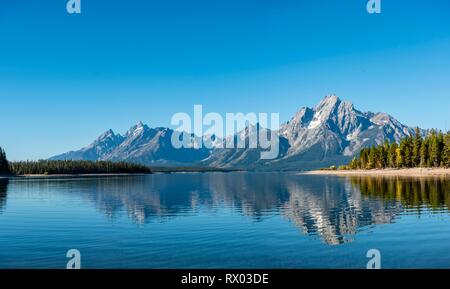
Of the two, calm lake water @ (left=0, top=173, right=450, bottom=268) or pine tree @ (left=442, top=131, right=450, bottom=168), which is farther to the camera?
pine tree @ (left=442, top=131, right=450, bottom=168)

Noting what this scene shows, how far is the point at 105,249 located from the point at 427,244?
93.6ft

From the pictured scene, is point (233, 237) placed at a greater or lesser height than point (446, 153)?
lesser

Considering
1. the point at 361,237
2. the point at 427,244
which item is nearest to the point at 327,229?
the point at 361,237

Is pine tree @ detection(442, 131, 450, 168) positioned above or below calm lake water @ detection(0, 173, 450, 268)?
above

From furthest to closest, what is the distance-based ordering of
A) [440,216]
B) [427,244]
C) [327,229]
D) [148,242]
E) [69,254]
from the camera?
[440,216]
[327,229]
[148,242]
[427,244]
[69,254]

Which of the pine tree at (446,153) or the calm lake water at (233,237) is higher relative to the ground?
the pine tree at (446,153)

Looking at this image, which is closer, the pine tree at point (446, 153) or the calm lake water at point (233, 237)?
the calm lake water at point (233, 237)

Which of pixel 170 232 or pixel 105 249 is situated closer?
pixel 105 249

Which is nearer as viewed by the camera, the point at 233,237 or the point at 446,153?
the point at 233,237
